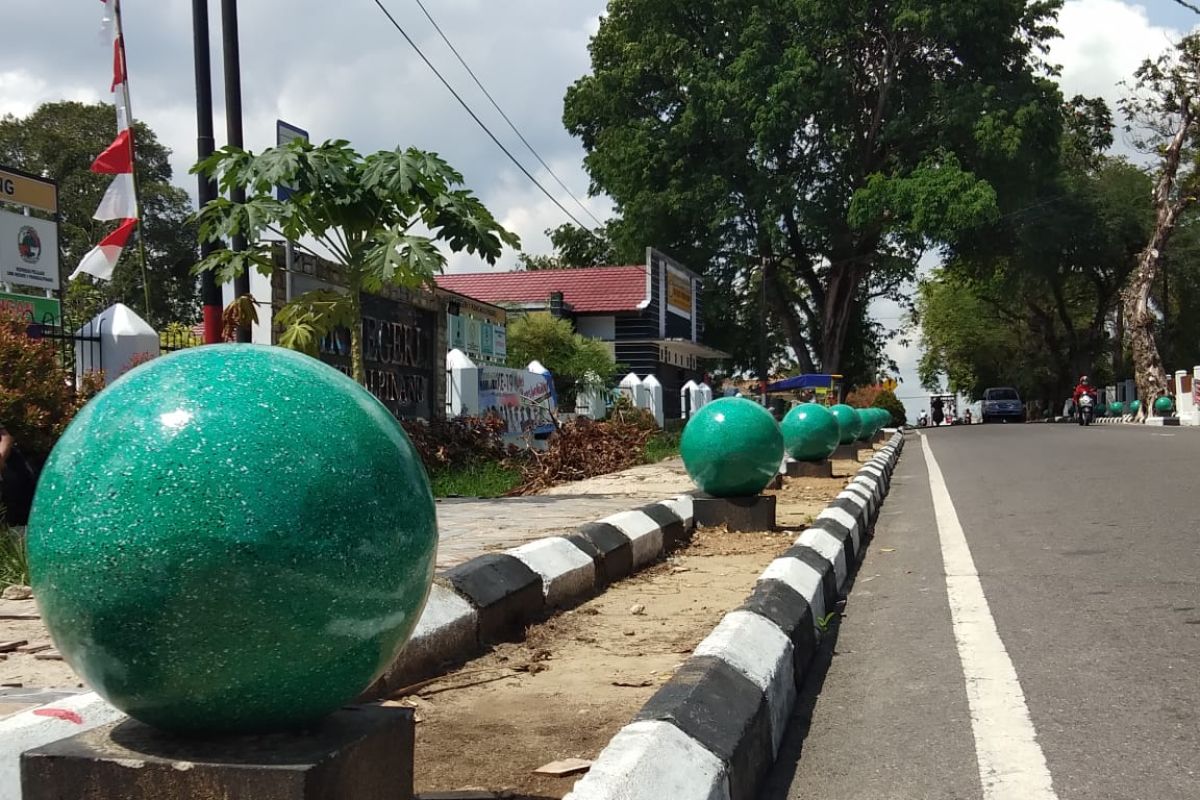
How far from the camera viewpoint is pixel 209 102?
9477mm

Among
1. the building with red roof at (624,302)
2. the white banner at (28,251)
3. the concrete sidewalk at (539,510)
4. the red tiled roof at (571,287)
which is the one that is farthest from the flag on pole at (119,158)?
the red tiled roof at (571,287)

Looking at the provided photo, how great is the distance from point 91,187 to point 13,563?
33.9 metres

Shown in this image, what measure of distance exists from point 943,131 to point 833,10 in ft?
16.6

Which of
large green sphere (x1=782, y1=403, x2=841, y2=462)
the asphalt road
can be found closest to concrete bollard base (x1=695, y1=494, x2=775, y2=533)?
the asphalt road

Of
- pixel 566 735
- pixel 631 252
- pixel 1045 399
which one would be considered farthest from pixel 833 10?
pixel 1045 399

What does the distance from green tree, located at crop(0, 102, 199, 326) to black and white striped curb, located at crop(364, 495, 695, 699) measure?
30.5 m

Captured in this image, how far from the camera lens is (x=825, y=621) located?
5.32m

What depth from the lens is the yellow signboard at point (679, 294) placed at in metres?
35.4

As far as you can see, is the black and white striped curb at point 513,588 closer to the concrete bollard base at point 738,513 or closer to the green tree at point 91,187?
the concrete bollard base at point 738,513

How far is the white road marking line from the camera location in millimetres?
3047

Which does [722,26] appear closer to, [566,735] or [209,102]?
[209,102]

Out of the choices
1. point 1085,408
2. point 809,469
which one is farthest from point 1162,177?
point 809,469

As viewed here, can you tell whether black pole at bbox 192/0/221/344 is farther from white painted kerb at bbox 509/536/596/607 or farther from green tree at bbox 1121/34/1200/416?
green tree at bbox 1121/34/1200/416

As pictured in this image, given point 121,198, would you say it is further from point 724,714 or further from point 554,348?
point 554,348
